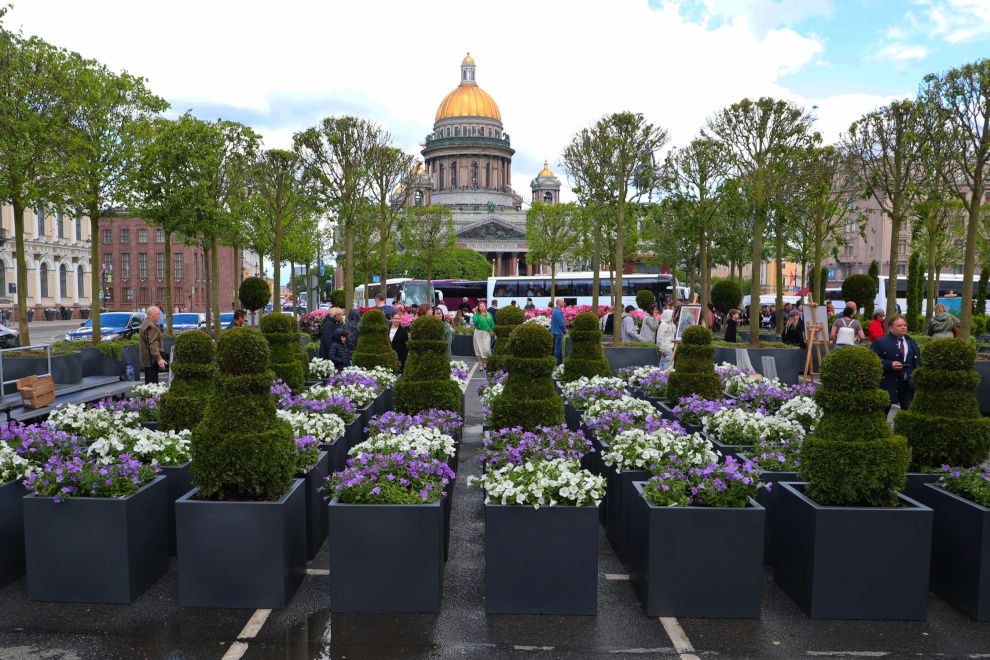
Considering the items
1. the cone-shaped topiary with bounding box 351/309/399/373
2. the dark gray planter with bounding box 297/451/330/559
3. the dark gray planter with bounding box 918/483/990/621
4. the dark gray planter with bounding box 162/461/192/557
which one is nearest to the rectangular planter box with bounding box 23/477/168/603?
the dark gray planter with bounding box 162/461/192/557

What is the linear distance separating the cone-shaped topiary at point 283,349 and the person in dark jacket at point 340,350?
10.3ft

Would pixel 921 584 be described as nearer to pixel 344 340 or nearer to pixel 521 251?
pixel 344 340

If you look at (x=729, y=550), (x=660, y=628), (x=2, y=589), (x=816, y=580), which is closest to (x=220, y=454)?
(x=2, y=589)

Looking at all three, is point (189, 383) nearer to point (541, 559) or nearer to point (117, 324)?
point (541, 559)

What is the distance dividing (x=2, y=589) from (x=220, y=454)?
6.42 ft

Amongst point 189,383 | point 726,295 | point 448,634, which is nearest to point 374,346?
point 189,383

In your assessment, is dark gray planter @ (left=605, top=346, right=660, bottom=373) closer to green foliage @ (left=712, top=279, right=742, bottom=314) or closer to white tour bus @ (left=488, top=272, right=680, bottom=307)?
green foliage @ (left=712, top=279, right=742, bottom=314)

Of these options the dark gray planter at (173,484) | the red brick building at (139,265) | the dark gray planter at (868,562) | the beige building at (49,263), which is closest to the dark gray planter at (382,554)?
the dark gray planter at (173,484)

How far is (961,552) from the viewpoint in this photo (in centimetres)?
537

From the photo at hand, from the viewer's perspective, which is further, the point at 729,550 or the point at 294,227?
the point at 294,227

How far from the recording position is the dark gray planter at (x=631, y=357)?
19359 mm

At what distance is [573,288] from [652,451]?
137 ft

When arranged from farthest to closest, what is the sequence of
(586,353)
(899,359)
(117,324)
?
(117,324) → (586,353) → (899,359)

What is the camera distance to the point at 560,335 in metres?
19.4
